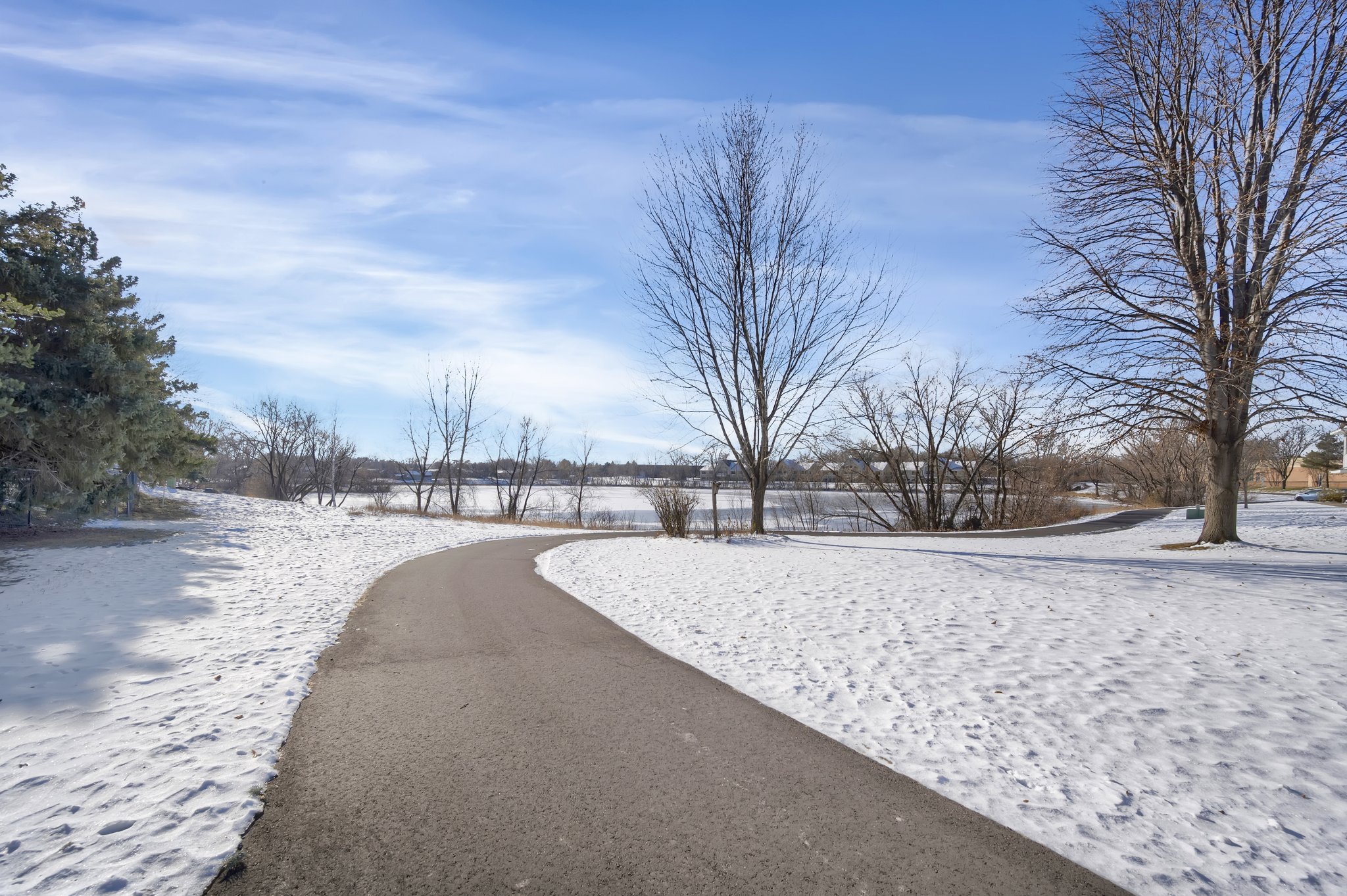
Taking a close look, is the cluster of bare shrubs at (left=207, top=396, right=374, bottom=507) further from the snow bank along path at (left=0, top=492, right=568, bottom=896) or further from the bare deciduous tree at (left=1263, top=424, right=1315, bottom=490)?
the bare deciduous tree at (left=1263, top=424, right=1315, bottom=490)

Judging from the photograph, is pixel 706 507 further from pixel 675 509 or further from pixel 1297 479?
pixel 1297 479

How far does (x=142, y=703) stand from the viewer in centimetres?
480

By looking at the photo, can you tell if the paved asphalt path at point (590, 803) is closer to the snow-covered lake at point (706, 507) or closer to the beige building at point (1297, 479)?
the snow-covered lake at point (706, 507)

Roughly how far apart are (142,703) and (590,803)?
12.5 feet

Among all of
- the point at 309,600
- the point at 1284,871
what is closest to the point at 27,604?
the point at 309,600

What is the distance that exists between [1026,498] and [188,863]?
3827 centimetres

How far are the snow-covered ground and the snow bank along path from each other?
3.55m

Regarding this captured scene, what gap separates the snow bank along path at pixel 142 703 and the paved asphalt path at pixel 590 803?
0.29 metres

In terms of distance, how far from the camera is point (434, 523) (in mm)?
24484

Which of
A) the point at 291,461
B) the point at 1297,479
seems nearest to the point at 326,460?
the point at 291,461

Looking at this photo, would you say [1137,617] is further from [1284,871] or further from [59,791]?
[59,791]

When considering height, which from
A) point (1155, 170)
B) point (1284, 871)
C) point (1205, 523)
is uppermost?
point (1155, 170)

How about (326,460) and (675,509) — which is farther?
(326,460)

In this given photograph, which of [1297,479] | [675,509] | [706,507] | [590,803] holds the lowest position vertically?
[706,507]
